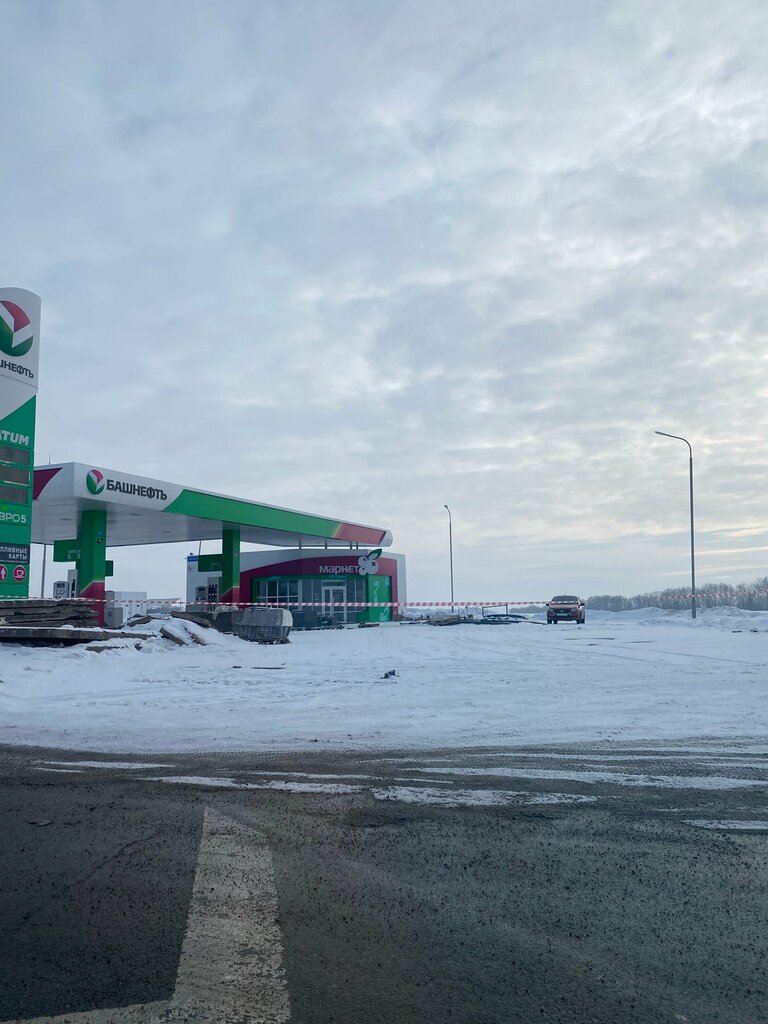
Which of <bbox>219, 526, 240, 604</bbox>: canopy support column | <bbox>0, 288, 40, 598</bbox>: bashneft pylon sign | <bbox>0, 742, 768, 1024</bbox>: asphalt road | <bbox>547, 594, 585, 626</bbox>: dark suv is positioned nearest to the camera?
<bbox>0, 742, 768, 1024</bbox>: asphalt road

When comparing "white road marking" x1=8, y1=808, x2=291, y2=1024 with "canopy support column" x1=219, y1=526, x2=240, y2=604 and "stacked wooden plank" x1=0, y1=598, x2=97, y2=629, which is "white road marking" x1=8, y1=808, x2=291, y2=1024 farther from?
"canopy support column" x1=219, y1=526, x2=240, y2=604

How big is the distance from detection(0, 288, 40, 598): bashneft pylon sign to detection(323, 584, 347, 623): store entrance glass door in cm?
2865

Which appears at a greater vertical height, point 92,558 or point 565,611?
point 92,558

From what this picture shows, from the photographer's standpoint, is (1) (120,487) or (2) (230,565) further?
(2) (230,565)

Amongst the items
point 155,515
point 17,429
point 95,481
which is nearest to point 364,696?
point 17,429

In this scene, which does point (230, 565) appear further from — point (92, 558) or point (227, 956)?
point (227, 956)

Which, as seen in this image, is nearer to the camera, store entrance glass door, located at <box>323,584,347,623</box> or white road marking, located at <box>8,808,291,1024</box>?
white road marking, located at <box>8,808,291,1024</box>

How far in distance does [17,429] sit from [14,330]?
2.74 metres

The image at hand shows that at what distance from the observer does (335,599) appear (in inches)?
1943

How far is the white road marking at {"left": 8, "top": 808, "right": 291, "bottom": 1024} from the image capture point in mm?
Answer: 2809

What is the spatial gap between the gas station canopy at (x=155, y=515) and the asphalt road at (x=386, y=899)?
22.7 m

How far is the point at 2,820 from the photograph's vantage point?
5.42m

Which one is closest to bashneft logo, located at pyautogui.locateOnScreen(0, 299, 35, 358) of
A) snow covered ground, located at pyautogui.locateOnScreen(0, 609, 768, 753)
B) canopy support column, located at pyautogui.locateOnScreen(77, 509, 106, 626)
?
snow covered ground, located at pyautogui.locateOnScreen(0, 609, 768, 753)

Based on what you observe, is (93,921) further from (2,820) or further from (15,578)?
(15,578)
